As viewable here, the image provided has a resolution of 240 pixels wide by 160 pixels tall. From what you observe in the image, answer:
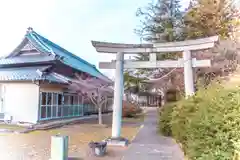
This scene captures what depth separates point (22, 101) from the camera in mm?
16750

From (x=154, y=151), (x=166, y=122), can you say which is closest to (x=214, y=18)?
(x=166, y=122)

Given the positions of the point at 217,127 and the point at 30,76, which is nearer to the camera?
the point at 217,127

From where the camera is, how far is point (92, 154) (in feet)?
25.8

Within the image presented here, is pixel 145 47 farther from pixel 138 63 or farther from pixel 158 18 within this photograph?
pixel 158 18

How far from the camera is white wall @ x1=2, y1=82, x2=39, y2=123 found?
16.4 meters

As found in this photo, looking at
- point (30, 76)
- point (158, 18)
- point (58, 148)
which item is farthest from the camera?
point (158, 18)

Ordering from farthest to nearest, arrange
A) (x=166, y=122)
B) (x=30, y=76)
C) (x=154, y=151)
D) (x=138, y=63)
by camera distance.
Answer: (x=30, y=76) → (x=166, y=122) → (x=138, y=63) → (x=154, y=151)

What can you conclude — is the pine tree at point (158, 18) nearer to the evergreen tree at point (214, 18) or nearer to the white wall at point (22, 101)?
the evergreen tree at point (214, 18)

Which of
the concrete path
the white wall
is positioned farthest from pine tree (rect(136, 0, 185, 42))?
the concrete path

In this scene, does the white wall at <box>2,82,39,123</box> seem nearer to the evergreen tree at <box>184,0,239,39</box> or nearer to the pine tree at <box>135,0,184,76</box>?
the pine tree at <box>135,0,184,76</box>

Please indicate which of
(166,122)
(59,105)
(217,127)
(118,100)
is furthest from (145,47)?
(59,105)

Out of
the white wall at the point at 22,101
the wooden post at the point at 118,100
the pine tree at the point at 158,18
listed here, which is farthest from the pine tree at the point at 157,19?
the white wall at the point at 22,101

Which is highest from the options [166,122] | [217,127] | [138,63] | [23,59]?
[23,59]

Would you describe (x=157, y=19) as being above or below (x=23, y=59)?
above
